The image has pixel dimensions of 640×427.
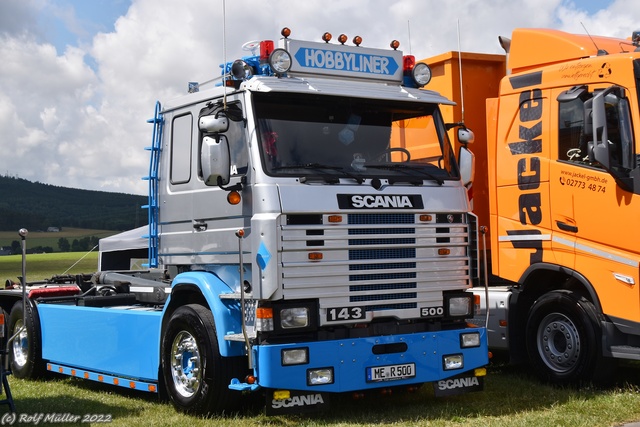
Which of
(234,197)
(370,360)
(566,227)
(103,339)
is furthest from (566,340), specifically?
(103,339)

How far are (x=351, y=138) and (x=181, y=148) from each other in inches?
71.1

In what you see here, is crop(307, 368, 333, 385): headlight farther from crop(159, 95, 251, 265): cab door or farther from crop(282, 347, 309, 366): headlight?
crop(159, 95, 251, 265): cab door

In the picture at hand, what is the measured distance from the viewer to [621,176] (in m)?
8.46

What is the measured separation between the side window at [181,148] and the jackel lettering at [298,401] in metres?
2.45

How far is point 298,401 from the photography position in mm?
7473

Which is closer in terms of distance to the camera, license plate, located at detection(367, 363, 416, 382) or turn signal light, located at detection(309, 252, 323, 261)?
turn signal light, located at detection(309, 252, 323, 261)

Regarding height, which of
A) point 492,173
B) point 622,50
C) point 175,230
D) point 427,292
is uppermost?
point 622,50

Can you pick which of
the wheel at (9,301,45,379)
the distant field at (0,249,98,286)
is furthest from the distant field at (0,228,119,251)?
the wheel at (9,301,45,379)

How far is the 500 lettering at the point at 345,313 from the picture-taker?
7.59 m

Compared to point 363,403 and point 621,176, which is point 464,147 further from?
point 363,403

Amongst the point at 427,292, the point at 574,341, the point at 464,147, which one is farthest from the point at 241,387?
the point at 574,341

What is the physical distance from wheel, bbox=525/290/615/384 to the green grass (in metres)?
0.19

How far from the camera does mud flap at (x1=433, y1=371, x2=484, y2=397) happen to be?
8.29 m

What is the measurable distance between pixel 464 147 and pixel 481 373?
7.29ft
